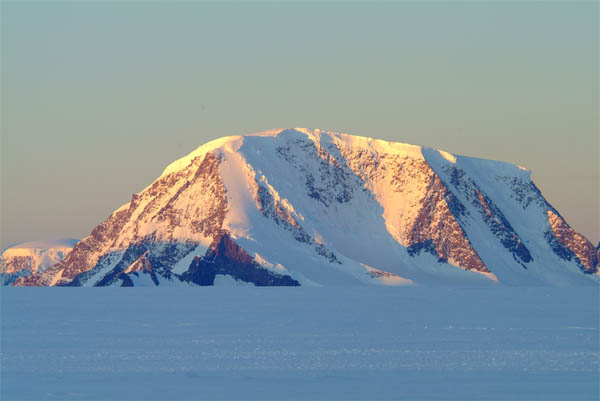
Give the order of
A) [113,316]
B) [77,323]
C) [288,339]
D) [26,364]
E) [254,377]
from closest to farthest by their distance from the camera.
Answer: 1. [254,377]
2. [26,364]
3. [288,339]
4. [77,323]
5. [113,316]

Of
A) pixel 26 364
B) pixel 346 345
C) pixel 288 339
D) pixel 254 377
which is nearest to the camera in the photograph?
pixel 254 377

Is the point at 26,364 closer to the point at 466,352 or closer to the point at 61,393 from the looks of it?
the point at 61,393

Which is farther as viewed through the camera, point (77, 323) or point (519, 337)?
point (77, 323)

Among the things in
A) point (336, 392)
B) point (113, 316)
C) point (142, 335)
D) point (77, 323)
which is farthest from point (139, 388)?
point (113, 316)

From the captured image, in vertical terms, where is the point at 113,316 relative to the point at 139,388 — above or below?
below

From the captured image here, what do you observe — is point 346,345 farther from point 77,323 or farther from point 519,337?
point 77,323

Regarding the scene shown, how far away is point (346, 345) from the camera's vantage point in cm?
9962

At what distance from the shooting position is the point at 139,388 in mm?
72250

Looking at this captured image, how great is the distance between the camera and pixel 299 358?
291 feet

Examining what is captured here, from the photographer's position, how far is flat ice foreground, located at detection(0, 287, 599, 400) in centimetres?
7156

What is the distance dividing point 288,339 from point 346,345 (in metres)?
8.52

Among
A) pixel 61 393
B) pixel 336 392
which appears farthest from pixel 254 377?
pixel 61 393

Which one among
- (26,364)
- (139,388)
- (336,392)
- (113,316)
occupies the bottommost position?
(113,316)

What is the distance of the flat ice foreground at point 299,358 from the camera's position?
71.6 meters
